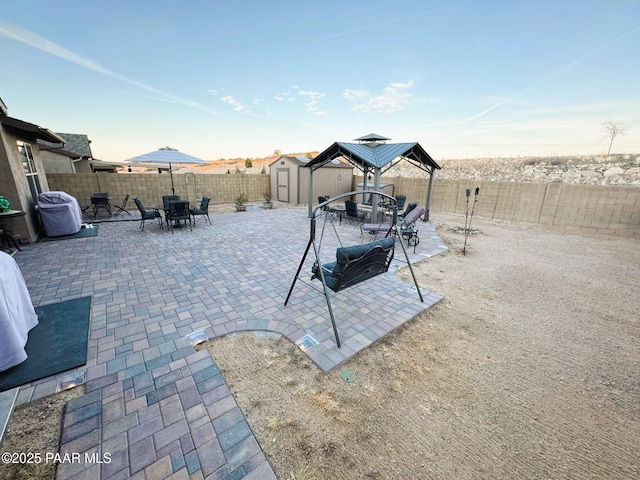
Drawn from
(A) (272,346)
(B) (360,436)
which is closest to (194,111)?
(A) (272,346)

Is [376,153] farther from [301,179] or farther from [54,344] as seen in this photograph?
[54,344]

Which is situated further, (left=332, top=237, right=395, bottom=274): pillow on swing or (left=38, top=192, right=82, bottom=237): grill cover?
(left=38, top=192, right=82, bottom=237): grill cover

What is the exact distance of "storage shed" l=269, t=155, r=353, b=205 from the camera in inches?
513

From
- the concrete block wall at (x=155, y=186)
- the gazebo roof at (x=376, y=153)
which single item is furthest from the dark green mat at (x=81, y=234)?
the gazebo roof at (x=376, y=153)

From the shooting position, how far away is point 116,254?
17.4 feet

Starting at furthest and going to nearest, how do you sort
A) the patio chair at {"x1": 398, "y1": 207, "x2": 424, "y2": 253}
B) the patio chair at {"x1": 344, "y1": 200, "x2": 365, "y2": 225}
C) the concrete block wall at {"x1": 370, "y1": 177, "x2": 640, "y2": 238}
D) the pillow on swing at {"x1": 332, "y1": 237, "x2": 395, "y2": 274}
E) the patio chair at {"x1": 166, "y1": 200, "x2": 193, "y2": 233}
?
the patio chair at {"x1": 344, "y1": 200, "x2": 365, "y2": 225}, the concrete block wall at {"x1": 370, "y1": 177, "x2": 640, "y2": 238}, the patio chair at {"x1": 166, "y1": 200, "x2": 193, "y2": 233}, the patio chair at {"x1": 398, "y1": 207, "x2": 424, "y2": 253}, the pillow on swing at {"x1": 332, "y1": 237, "x2": 395, "y2": 274}

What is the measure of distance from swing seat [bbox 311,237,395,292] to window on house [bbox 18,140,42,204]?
29.0ft

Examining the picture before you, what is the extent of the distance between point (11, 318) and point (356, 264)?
3.20 metres

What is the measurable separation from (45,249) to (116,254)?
1.69m

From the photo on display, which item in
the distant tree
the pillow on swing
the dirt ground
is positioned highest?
the distant tree

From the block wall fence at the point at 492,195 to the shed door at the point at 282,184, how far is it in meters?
1.96

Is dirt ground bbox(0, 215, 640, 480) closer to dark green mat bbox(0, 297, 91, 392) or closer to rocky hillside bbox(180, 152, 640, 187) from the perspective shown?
dark green mat bbox(0, 297, 91, 392)

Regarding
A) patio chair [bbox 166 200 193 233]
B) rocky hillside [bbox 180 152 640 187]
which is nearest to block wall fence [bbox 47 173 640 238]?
patio chair [bbox 166 200 193 233]

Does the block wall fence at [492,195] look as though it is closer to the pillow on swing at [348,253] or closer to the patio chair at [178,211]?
the patio chair at [178,211]
